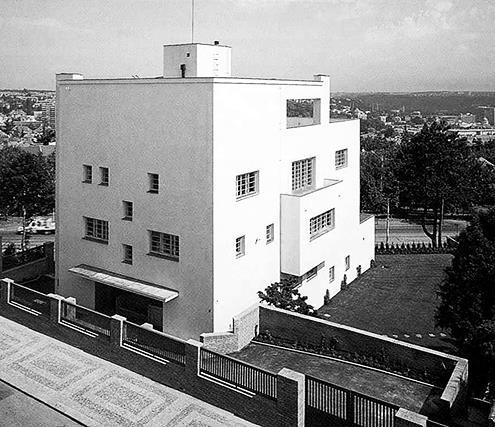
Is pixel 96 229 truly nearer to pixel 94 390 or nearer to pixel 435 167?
pixel 94 390

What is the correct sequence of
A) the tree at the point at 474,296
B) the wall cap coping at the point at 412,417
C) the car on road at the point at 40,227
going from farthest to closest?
the car on road at the point at 40,227
the tree at the point at 474,296
the wall cap coping at the point at 412,417

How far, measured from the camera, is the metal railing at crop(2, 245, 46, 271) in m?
29.5

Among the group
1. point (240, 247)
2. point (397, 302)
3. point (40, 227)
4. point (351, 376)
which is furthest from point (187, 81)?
point (40, 227)

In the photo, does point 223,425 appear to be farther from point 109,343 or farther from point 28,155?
point 28,155

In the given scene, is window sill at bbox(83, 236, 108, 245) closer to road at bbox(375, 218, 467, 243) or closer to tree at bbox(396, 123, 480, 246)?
tree at bbox(396, 123, 480, 246)

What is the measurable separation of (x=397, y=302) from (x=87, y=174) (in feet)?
48.4

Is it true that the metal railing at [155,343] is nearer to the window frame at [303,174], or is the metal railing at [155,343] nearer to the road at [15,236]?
the window frame at [303,174]

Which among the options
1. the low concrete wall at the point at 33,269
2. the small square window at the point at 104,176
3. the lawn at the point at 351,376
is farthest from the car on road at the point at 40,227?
the lawn at the point at 351,376

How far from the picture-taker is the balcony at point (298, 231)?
24716 mm

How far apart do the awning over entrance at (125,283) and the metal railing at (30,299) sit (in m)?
2.59

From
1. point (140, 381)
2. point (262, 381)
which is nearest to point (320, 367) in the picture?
point (262, 381)

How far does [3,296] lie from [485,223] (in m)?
17.0

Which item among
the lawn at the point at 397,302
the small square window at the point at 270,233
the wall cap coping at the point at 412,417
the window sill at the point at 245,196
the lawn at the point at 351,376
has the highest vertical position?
the window sill at the point at 245,196

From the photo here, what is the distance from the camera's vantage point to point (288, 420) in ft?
48.1
